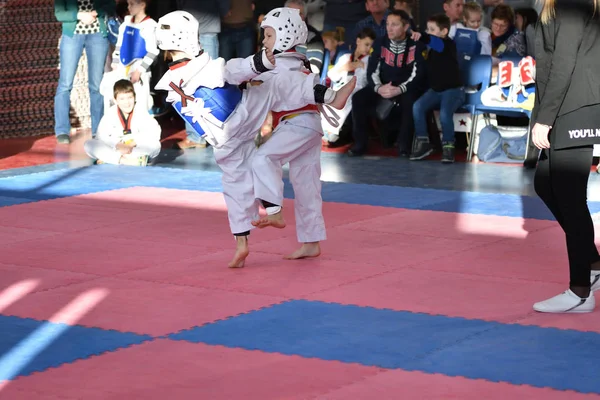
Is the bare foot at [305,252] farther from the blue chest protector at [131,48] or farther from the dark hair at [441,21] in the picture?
the blue chest protector at [131,48]

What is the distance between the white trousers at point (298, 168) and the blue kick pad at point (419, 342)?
0.94 metres

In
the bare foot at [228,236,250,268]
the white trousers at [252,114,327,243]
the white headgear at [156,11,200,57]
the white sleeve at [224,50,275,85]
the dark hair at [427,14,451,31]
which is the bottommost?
the bare foot at [228,236,250,268]

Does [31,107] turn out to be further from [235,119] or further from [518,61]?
[235,119]

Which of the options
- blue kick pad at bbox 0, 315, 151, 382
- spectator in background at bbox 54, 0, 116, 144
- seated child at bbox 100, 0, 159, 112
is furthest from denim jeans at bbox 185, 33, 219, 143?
blue kick pad at bbox 0, 315, 151, 382

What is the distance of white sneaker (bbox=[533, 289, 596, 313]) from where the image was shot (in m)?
5.12

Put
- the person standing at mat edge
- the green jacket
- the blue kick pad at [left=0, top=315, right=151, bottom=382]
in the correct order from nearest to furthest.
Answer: the blue kick pad at [left=0, top=315, right=151, bottom=382] < the person standing at mat edge < the green jacket

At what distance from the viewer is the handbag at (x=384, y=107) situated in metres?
11.2

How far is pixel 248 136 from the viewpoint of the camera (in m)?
6.19

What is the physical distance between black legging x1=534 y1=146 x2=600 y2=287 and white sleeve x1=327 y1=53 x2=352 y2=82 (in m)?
6.72

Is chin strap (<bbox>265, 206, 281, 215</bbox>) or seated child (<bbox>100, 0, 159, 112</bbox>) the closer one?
chin strap (<bbox>265, 206, 281, 215</bbox>)

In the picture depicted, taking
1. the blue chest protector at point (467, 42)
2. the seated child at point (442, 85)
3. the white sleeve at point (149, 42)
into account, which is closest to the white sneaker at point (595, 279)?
the seated child at point (442, 85)

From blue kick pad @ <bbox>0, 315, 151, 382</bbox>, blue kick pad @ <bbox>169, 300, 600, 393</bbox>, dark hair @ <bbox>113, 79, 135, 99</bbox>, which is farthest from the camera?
dark hair @ <bbox>113, 79, 135, 99</bbox>

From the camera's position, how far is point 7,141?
12633 millimetres

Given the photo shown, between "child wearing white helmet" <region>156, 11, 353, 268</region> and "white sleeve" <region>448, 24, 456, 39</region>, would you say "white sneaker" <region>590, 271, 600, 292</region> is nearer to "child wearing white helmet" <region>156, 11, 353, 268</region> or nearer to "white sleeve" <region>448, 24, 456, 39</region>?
"child wearing white helmet" <region>156, 11, 353, 268</region>
